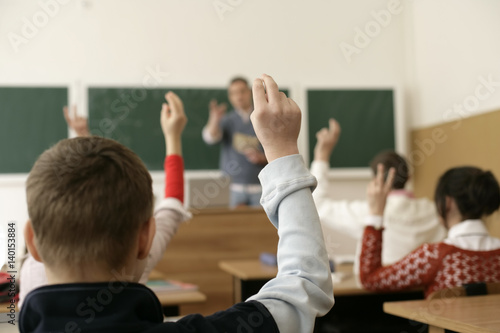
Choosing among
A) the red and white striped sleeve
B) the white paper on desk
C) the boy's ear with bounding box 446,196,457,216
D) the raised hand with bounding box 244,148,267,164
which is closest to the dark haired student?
the white paper on desk

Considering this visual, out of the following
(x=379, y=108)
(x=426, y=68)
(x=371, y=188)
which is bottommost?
(x=371, y=188)

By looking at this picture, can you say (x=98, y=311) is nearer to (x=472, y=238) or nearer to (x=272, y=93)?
(x=272, y=93)

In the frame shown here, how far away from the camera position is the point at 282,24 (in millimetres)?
6273

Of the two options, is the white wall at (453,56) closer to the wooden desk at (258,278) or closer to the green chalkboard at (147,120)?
the green chalkboard at (147,120)

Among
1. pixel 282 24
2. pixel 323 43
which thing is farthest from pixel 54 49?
pixel 323 43

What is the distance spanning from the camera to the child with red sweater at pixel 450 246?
2.04 m

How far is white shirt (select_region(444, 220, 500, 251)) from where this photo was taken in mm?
2094

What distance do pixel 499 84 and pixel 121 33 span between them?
11.6 ft

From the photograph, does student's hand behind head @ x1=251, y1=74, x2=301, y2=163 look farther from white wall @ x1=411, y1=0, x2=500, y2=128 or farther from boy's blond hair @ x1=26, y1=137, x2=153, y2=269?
white wall @ x1=411, y1=0, x2=500, y2=128

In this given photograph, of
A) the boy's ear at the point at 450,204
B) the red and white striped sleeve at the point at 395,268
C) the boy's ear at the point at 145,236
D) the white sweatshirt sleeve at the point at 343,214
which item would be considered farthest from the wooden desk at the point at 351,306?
the boy's ear at the point at 145,236

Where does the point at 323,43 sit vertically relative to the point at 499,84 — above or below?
above

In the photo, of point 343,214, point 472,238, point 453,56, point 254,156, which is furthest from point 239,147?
point 472,238

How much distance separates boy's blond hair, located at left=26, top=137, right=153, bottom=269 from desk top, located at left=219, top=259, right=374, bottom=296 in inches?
70.0

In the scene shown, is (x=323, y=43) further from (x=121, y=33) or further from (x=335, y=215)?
(x=335, y=215)
